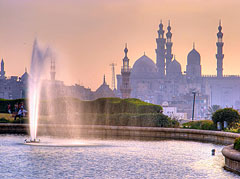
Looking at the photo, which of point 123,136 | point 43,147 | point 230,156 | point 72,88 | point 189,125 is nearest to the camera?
point 230,156

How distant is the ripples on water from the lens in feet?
57.0

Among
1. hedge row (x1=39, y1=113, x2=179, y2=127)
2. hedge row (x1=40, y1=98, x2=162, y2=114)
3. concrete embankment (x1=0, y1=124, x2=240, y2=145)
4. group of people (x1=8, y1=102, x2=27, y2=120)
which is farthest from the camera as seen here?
hedge row (x1=40, y1=98, x2=162, y2=114)

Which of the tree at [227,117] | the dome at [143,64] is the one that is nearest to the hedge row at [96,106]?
the tree at [227,117]

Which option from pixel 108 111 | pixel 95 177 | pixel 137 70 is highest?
pixel 137 70

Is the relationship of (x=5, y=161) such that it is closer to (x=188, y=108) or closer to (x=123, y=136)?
(x=123, y=136)

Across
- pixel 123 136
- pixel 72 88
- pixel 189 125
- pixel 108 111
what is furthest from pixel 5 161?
pixel 72 88

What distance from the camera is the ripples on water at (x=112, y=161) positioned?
17375 mm

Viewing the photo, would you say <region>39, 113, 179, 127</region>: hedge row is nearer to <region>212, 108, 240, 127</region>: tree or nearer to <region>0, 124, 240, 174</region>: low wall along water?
<region>0, 124, 240, 174</region>: low wall along water

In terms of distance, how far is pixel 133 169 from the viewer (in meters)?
18.3

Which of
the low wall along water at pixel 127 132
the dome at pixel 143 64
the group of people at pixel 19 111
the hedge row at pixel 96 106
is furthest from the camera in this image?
the dome at pixel 143 64

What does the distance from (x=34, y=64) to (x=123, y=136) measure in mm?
6639

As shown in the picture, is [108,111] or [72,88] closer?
[108,111]

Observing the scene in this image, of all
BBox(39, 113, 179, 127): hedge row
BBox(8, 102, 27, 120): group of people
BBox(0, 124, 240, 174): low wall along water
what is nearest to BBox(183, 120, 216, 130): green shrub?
BBox(0, 124, 240, 174): low wall along water

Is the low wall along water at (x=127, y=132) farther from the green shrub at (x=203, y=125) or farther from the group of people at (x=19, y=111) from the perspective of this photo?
the group of people at (x=19, y=111)
